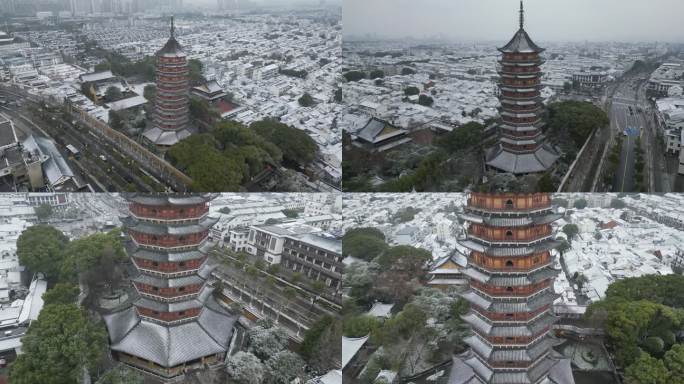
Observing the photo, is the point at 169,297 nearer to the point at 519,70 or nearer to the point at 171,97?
the point at 171,97

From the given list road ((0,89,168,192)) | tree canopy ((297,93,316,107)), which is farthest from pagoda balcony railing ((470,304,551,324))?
road ((0,89,168,192))

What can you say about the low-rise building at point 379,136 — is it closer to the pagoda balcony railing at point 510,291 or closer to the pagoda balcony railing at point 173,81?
the pagoda balcony railing at point 510,291

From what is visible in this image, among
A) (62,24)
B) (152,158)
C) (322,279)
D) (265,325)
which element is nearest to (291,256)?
(322,279)

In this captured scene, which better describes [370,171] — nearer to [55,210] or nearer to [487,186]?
[487,186]

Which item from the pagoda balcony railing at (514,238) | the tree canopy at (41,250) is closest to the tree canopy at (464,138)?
the pagoda balcony railing at (514,238)

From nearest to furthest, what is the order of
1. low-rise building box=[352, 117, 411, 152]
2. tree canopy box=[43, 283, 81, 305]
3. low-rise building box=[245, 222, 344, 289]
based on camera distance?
1. low-rise building box=[352, 117, 411, 152]
2. tree canopy box=[43, 283, 81, 305]
3. low-rise building box=[245, 222, 344, 289]

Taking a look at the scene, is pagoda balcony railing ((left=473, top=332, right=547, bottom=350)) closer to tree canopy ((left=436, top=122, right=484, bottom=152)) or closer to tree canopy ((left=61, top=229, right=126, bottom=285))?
tree canopy ((left=436, top=122, right=484, bottom=152))
